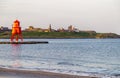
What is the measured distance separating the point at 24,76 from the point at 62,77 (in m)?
2.27

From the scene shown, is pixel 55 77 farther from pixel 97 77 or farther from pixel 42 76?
pixel 97 77

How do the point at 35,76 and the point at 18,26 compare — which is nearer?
the point at 35,76

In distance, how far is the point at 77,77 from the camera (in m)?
22.4

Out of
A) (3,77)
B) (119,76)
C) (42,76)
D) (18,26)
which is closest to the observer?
(3,77)

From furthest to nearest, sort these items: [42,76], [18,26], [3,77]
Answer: [18,26], [42,76], [3,77]

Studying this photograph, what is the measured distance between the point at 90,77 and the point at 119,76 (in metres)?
2.58

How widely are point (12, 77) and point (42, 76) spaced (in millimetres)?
2004

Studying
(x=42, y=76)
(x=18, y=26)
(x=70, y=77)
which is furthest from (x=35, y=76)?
(x=18, y=26)

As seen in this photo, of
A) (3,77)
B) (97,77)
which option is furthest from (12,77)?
(97,77)

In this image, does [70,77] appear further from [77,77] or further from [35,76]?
[35,76]

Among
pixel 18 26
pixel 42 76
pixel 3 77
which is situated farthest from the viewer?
pixel 18 26

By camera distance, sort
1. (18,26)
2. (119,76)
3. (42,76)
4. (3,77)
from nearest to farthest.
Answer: (3,77) < (42,76) < (119,76) < (18,26)

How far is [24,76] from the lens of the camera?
73.9 feet

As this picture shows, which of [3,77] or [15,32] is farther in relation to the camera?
[15,32]
